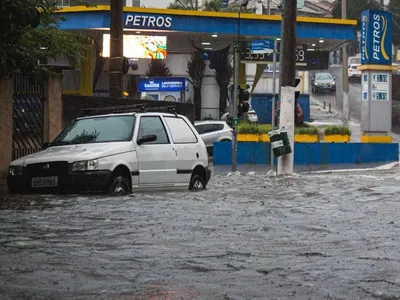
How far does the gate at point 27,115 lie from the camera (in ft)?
60.3

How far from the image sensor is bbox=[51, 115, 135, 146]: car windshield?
14.2m

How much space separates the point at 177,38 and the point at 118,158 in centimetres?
3377

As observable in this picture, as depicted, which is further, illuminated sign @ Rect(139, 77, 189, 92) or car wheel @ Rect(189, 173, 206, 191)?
illuminated sign @ Rect(139, 77, 189, 92)

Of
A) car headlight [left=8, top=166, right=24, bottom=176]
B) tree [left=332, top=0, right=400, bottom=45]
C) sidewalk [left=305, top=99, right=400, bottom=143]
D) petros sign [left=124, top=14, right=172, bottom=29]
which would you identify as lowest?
car headlight [left=8, top=166, right=24, bottom=176]

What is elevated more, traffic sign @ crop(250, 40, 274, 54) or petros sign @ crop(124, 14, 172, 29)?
petros sign @ crop(124, 14, 172, 29)

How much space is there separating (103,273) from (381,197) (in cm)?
847

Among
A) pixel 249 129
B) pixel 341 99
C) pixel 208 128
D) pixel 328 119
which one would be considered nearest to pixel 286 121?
pixel 249 129

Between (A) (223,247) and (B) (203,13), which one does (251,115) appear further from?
(A) (223,247)

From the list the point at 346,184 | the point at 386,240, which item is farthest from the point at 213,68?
the point at 386,240

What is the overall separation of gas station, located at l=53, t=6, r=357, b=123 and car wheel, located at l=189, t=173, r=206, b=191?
2207cm

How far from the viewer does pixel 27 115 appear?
1875 cm

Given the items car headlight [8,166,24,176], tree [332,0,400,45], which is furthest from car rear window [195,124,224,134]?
tree [332,0,400,45]

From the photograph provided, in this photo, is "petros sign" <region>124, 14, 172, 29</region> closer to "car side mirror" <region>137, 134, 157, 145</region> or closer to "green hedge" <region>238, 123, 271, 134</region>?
"green hedge" <region>238, 123, 271, 134</region>

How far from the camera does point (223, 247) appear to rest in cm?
899
